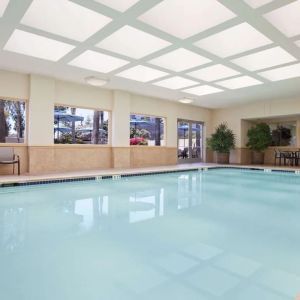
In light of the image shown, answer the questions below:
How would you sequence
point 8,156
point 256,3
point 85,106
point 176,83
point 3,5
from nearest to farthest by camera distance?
point 256,3 < point 3,5 < point 8,156 < point 176,83 < point 85,106

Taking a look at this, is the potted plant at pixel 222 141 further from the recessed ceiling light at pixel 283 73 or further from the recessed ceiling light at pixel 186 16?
the recessed ceiling light at pixel 186 16

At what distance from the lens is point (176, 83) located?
8.78 metres

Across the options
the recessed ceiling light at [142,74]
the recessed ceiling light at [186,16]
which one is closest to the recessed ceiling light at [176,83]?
the recessed ceiling light at [142,74]

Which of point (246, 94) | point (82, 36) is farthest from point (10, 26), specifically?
point (246, 94)

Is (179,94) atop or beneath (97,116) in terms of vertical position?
atop

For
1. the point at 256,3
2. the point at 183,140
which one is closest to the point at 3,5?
the point at 256,3

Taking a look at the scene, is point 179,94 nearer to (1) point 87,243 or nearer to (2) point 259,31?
(2) point 259,31

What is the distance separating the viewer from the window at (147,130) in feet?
36.4

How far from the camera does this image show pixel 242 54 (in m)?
5.99

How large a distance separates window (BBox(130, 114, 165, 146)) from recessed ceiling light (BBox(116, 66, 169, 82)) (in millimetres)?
2990

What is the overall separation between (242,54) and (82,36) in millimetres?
3560

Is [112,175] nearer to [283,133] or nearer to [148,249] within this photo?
[148,249]

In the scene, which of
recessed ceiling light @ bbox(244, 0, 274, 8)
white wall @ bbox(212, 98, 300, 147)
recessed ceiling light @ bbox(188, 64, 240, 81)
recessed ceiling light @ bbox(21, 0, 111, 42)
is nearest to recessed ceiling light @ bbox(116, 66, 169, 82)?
recessed ceiling light @ bbox(188, 64, 240, 81)

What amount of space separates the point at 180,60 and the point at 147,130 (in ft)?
17.2
